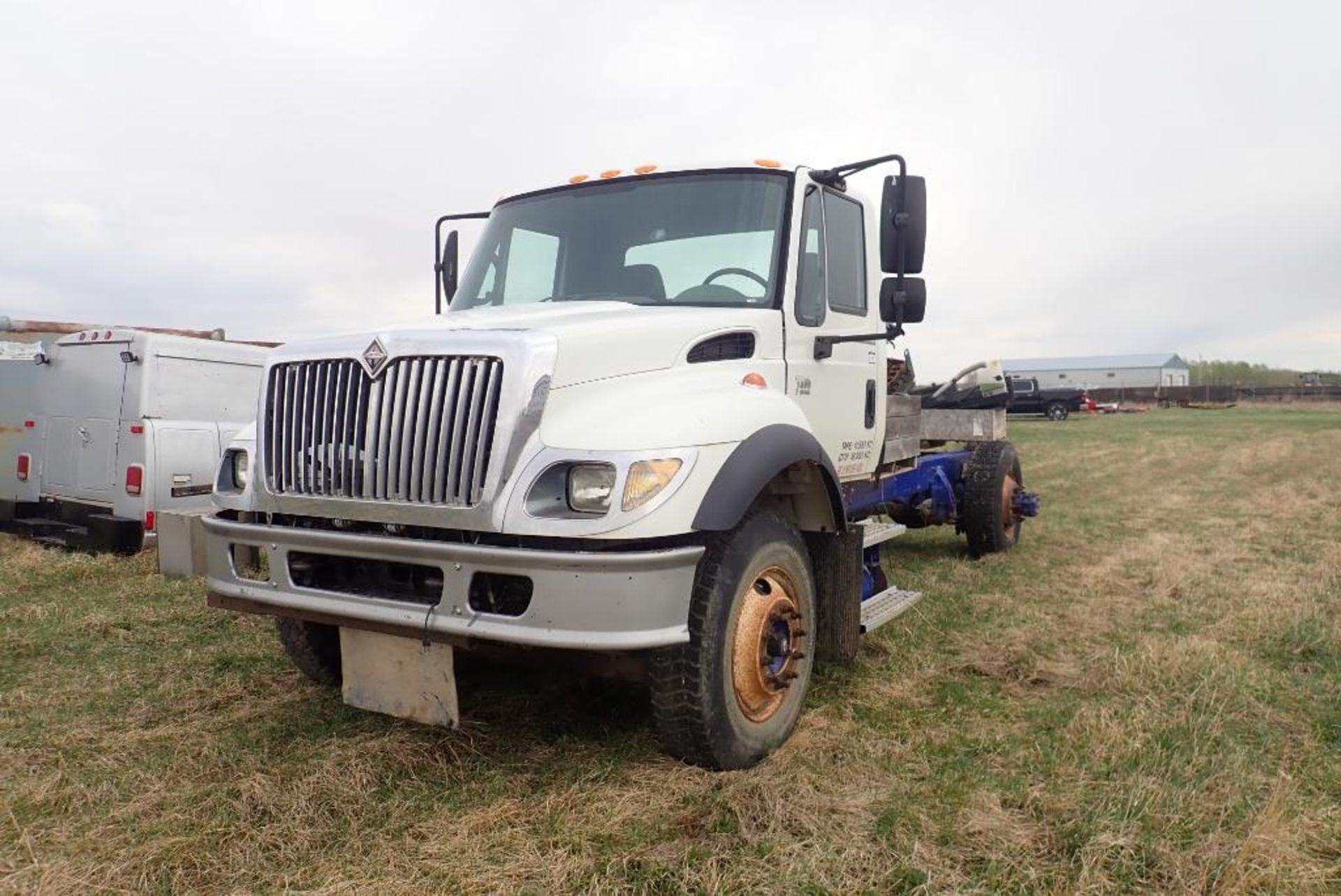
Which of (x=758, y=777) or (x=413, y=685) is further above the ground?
(x=413, y=685)

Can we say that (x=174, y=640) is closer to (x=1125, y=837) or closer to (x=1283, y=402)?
(x=1125, y=837)

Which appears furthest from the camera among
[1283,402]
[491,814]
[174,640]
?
[1283,402]

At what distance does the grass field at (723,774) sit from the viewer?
282cm

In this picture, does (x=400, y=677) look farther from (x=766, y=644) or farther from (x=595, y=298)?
(x=595, y=298)

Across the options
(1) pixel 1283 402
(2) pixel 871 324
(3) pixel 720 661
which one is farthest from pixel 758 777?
(1) pixel 1283 402

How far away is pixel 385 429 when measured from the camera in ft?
10.9

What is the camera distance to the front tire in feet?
10.8

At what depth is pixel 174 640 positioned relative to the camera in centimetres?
553

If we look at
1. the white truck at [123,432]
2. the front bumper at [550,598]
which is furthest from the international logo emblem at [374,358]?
the white truck at [123,432]

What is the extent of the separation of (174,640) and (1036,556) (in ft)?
22.1

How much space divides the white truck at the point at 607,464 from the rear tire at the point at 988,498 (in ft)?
11.7

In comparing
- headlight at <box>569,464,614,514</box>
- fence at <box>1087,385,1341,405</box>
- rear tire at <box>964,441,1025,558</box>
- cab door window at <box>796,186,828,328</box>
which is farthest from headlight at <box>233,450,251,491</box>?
fence at <box>1087,385,1341,405</box>

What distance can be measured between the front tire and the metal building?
8356 cm

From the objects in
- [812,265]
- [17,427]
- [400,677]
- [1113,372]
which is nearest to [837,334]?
[812,265]
